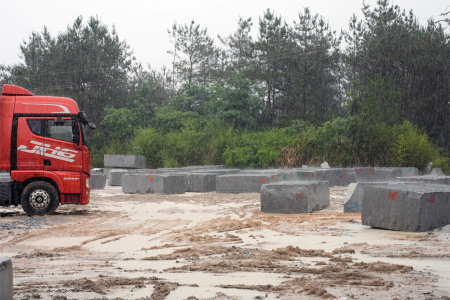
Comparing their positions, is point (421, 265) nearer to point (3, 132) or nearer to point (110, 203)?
point (3, 132)

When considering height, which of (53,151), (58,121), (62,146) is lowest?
(53,151)

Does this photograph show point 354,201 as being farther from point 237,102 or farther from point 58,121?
point 237,102

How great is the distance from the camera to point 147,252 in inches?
296

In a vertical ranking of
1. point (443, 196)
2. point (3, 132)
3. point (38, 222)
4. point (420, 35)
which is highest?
point (420, 35)

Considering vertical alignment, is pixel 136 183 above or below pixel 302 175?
below

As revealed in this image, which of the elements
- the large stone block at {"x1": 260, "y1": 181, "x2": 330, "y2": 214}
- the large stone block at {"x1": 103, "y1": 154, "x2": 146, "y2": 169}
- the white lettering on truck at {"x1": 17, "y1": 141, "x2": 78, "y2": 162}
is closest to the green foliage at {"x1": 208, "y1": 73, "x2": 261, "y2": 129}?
the large stone block at {"x1": 103, "y1": 154, "x2": 146, "y2": 169}

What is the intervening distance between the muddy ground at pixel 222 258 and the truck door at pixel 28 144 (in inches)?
54.6

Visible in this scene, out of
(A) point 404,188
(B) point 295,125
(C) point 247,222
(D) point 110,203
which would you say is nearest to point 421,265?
(A) point 404,188

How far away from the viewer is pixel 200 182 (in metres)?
19.5

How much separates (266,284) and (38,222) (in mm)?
7725

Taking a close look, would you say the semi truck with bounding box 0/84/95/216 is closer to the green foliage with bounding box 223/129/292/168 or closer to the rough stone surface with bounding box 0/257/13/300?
the rough stone surface with bounding box 0/257/13/300

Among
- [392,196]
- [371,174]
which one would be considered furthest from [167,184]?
[392,196]

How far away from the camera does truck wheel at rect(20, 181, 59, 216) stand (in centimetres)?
1259

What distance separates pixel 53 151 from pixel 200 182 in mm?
7675
